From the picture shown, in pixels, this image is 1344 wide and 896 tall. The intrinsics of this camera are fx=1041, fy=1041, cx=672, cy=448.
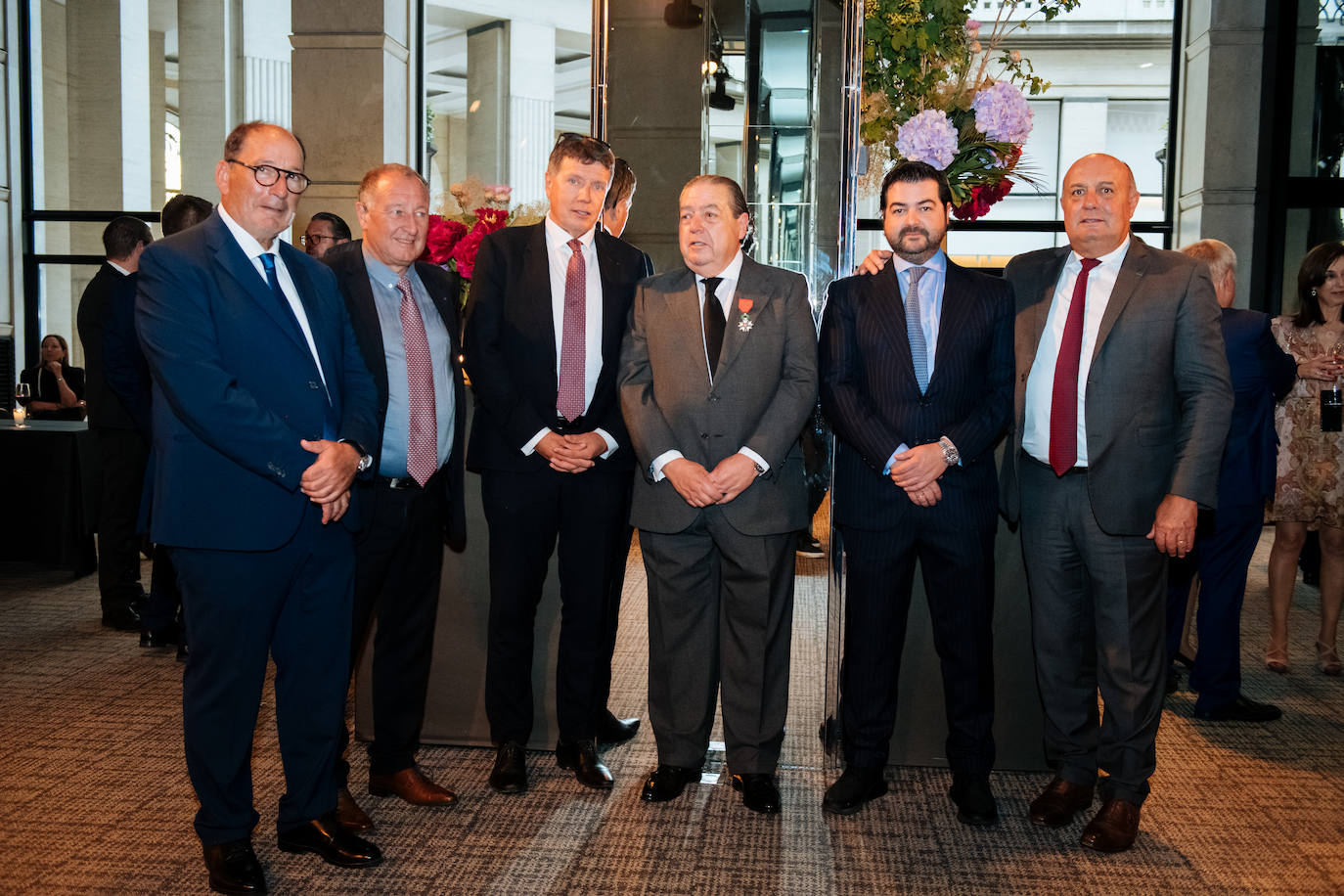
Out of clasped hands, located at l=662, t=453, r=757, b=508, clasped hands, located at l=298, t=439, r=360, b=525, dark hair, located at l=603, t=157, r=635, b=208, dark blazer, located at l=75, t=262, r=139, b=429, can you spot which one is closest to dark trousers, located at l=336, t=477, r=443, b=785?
clasped hands, located at l=298, t=439, r=360, b=525

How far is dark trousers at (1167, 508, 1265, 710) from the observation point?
397 cm

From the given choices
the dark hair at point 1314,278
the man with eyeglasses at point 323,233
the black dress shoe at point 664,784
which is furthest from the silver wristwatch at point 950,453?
the man with eyeglasses at point 323,233

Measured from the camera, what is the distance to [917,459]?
2.83 metres

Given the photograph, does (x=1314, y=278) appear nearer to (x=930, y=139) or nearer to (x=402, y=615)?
(x=930, y=139)

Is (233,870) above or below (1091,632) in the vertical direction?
below

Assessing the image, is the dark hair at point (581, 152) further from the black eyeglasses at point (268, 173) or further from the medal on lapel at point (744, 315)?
the black eyeglasses at point (268, 173)

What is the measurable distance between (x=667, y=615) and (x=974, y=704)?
36.3 inches

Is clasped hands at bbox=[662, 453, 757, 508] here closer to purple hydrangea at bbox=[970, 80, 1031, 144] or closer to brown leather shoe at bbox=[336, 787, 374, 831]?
brown leather shoe at bbox=[336, 787, 374, 831]

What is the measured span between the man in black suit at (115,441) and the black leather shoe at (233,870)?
8.85 ft

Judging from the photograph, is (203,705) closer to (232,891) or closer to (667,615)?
(232,891)

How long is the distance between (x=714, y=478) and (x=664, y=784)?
0.95 metres

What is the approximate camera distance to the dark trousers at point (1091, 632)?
2.85 metres

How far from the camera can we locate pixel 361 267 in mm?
2898

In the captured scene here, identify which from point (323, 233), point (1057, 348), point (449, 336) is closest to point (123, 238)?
point (323, 233)
